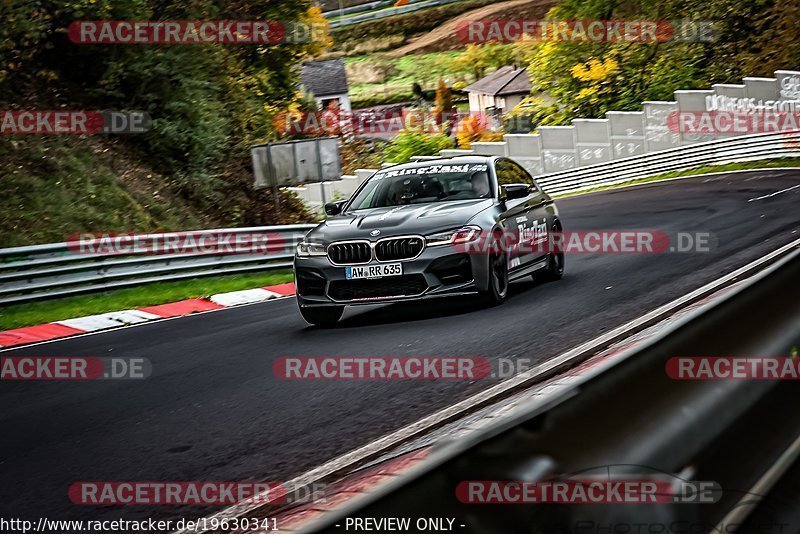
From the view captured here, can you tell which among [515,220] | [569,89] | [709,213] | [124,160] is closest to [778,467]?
[515,220]

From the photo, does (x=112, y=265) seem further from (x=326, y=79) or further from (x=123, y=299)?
(x=326, y=79)

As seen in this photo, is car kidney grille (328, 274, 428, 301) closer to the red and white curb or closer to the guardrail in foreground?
the red and white curb

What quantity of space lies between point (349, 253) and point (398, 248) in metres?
0.49

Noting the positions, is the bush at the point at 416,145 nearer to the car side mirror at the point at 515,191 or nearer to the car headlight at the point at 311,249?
the car side mirror at the point at 515,191

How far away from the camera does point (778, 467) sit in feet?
10.8

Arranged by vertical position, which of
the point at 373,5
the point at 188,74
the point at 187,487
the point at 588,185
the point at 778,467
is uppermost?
the point at 373,5

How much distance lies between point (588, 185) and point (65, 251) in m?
29.7

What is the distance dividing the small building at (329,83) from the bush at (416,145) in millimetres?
40943

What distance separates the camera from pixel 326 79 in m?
95.2

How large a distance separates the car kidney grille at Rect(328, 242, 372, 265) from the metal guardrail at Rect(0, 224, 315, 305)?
7.48m

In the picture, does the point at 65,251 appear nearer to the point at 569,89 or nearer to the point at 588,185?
the point at 588,185

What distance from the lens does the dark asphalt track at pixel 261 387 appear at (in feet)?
18.6
